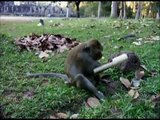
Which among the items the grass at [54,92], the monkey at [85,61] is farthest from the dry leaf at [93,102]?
the monkey at [85,61]

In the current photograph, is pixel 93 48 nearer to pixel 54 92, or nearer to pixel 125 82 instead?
pixel 125 82

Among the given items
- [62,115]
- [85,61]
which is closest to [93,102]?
[62,115]

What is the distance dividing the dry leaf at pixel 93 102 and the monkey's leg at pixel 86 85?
0.11 metres

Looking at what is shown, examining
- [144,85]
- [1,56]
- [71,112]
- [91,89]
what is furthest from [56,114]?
[1,56]

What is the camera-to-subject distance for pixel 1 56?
7320 millimetres

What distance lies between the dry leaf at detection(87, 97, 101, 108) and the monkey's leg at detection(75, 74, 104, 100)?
109 mm

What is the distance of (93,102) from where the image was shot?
483 centimetres

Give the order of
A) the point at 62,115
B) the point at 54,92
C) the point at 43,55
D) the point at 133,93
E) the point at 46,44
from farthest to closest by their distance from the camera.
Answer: the point at 46,44 < the point at 43,55 < the point at 54,92 < the point at 133,93 < the point at 62,115

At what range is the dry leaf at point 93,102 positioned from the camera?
4730mm

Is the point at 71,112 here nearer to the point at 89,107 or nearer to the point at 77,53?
the point at 89,107

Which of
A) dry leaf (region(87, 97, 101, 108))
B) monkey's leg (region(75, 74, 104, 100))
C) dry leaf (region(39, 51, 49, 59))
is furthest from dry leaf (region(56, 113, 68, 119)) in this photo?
dry leaf (region(39, 51, 49, 59))

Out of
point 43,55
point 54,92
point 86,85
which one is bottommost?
point 54,92

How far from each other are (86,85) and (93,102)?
0.32 meters

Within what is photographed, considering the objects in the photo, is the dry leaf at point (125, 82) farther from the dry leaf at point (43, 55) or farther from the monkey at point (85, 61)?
the dry leaf at point (43, 55)
